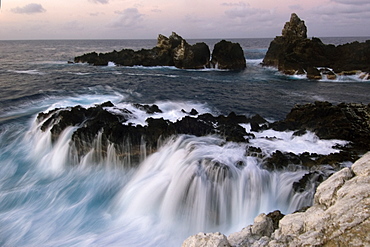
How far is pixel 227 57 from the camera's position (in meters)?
51.8

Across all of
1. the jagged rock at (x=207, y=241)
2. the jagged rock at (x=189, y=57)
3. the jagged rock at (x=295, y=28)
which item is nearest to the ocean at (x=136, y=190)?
the jagged rock at (x=207, y=241)

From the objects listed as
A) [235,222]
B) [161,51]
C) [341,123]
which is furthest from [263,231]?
[161,51]

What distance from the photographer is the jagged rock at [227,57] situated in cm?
5128

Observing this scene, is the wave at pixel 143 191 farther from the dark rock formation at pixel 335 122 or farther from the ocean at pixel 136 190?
the dark rock formation at pixel 335 122

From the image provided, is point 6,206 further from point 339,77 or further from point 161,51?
point 161,51

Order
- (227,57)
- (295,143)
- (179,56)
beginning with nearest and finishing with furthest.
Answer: (295,143), (227,57), (179,56)

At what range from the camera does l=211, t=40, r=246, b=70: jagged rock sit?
51281mm

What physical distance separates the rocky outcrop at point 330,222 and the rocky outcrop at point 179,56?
47018mm

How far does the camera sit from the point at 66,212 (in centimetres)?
980

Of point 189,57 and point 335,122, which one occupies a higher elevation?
point 189,57

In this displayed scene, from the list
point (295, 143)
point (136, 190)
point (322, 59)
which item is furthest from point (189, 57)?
point (136, 190)

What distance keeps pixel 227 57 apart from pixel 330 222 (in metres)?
50.2

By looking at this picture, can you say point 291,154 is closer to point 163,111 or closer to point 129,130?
point 129,130

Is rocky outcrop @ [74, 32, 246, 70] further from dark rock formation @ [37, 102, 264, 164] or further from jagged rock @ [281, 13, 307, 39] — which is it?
dark rock formation @ [37, 102, 264, 164]
